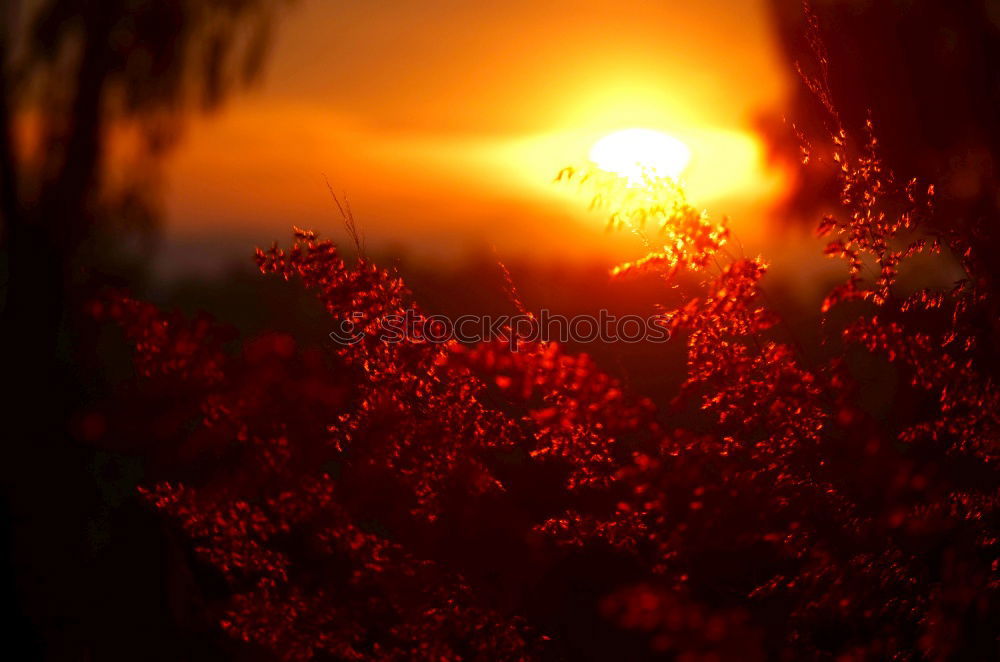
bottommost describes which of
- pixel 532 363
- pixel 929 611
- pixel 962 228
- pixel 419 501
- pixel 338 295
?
pixel 929 611

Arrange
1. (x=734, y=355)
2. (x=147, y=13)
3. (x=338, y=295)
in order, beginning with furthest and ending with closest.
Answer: (x=338, y=295) < (x=734, y=355) < (x=147, y=13)

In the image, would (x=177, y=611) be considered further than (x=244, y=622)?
Yes

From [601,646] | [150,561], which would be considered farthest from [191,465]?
[601,646]

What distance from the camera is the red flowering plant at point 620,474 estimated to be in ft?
23.8

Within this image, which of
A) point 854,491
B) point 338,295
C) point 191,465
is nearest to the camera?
point 338,295

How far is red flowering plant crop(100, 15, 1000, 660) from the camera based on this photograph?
7266mm

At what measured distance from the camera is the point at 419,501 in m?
8.51

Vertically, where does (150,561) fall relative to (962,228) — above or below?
below

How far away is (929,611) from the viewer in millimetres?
7523

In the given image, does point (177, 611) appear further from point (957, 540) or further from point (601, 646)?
point (957, 540)

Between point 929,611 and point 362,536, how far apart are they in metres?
5.10

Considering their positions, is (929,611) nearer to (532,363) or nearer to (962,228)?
(962,228)

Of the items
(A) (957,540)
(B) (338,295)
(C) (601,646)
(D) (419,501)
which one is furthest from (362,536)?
(A) (957,540)

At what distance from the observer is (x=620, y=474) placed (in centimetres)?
755
